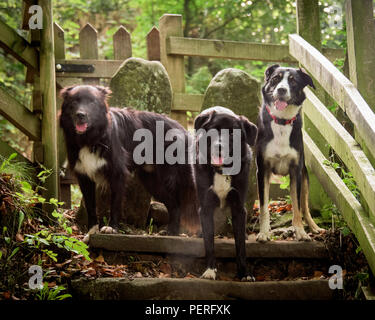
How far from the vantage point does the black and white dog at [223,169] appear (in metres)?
4.11

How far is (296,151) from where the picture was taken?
15.4 ft

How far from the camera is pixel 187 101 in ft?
21.5

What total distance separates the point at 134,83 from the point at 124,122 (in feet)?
2.36

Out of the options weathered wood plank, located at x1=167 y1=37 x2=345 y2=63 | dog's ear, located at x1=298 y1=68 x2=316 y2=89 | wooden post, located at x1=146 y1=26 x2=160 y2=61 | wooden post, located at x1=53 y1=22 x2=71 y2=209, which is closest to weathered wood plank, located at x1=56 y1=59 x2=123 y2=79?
wooden post, located at x1=53 y1=22 x2=71 y2=209

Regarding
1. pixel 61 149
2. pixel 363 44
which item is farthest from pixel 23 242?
pixel 363 44

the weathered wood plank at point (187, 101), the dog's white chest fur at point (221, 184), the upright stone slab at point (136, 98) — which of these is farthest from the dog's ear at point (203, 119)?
the weathered wood plank at point (187, 101)

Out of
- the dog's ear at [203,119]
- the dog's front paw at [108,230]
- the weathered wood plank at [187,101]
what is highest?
the weathered wood plank at [187,101]

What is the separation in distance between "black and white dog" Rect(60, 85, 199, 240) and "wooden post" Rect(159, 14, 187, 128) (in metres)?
1.40

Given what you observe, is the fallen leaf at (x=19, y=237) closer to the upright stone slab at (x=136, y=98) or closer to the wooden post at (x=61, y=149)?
the upright stone slab at (x=136, y=98)

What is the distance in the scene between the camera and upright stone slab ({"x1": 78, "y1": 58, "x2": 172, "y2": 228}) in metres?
5.35

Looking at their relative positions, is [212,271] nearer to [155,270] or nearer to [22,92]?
[155,270]

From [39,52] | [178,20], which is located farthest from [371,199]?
[178,20]

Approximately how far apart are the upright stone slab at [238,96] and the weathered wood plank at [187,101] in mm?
1022

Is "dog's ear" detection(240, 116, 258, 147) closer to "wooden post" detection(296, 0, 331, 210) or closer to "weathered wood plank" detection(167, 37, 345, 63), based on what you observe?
"wooden post" detection(296, 0, 331, 210)
